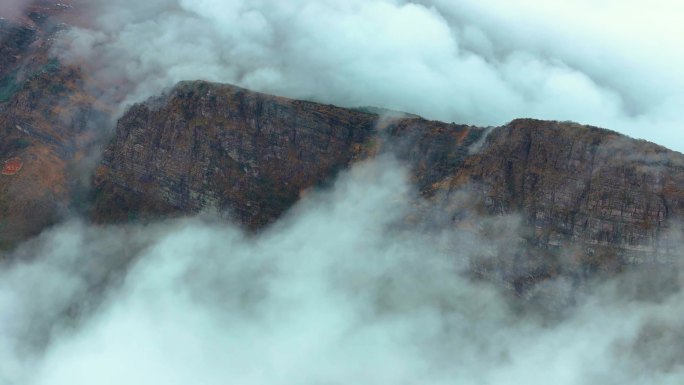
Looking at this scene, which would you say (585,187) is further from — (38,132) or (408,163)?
(38,132)

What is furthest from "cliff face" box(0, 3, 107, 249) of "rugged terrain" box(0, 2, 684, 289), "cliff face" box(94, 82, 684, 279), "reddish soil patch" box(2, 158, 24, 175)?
"cliff face" box(94, 82, 684, 279)

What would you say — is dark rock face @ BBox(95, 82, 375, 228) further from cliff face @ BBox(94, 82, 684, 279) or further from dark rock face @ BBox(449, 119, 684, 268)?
dark rock face @ BBox(449, 119, 684, 268)

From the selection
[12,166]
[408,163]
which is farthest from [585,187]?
[12,166]

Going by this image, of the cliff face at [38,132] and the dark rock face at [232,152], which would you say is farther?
the cliff face at [38,132]

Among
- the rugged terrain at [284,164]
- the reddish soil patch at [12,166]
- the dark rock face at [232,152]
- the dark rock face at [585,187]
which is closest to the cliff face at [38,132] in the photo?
the reddish soil patch at [12,166]

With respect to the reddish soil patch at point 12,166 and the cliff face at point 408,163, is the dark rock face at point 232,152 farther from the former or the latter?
the reddish soil patch at point 12,166
